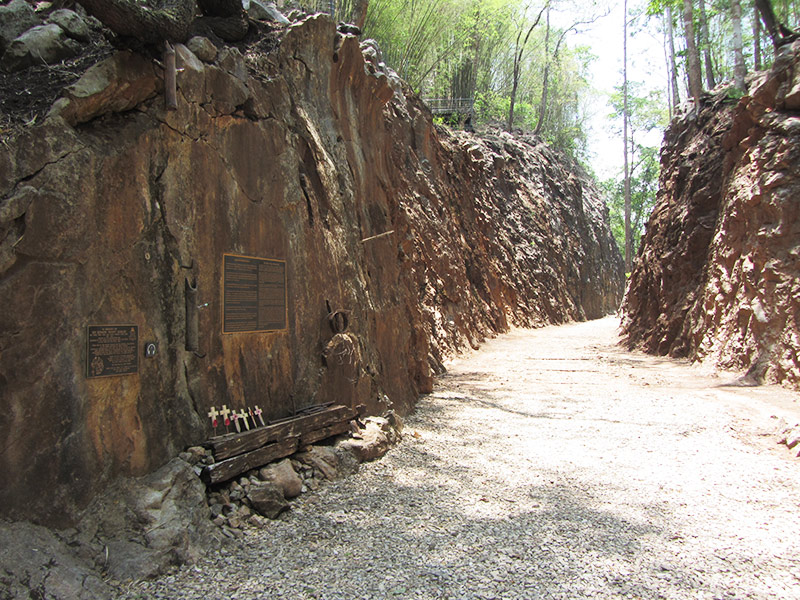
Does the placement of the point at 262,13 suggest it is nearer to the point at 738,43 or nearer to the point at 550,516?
the point at 550,516

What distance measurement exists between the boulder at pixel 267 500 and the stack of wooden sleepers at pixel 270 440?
0.17 metres

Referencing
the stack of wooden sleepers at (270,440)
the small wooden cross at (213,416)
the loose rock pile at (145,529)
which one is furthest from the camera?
the small wooden cross at (213,416)

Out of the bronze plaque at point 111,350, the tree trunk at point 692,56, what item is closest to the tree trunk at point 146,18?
the bronze plaque at point 111,350

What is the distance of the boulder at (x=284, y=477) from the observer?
3.91 meters

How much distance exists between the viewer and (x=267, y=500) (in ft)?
12.1

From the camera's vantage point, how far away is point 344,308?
5.74 meters

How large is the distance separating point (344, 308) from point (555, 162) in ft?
86.8

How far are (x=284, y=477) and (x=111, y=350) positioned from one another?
160 cm

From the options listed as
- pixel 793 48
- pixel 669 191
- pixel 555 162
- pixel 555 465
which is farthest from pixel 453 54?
pixel 555 465

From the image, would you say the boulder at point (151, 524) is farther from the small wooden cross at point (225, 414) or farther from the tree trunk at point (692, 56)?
the tree trunk at point (692, 56)

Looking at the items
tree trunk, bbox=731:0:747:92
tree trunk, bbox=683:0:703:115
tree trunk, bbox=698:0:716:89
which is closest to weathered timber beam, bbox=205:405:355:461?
tree trunk, bbox=731:0:747:92

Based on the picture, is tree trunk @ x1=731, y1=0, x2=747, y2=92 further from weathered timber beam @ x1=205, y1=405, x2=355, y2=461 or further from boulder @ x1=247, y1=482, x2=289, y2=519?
boulder @ x1=247, y1=482, x2=289, y2=519

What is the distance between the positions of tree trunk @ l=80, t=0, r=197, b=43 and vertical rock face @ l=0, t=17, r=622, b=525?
0.18 metres

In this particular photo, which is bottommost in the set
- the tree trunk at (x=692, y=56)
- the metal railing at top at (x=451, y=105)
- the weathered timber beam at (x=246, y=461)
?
the weathered timber beam at (x=246, y=461)
